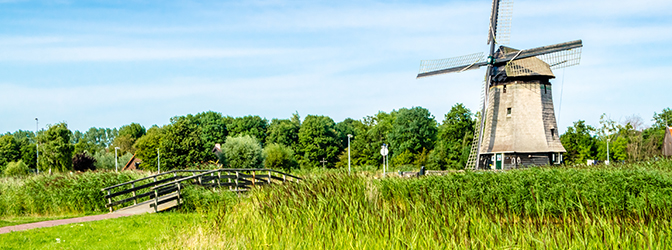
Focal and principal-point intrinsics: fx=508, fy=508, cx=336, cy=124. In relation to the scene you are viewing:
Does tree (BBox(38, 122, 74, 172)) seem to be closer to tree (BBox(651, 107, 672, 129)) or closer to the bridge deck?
the bridge deck

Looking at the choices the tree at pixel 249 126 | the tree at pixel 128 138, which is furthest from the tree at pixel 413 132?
the tree at pixel 128 138

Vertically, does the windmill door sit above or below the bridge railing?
above

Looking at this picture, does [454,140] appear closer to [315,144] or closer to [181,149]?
[315,144]

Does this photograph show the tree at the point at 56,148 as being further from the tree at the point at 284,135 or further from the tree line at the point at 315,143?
the tree at the point at 284,135

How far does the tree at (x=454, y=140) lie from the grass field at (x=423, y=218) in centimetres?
3777

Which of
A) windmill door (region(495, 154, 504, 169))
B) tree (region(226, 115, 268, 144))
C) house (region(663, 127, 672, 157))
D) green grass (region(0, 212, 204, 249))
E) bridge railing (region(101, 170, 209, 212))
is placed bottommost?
green grass (region(0, 212, 204, 249))

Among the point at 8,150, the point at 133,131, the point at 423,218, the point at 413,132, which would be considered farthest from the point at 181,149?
the point at 133,131

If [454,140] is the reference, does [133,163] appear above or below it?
below

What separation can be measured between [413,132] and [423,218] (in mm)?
53167

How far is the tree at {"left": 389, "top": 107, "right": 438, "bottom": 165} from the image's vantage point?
5972 centimetres

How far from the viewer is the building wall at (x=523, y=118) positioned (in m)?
28.7

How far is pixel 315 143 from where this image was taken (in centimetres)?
7012

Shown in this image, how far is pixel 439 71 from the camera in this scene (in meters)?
30.9

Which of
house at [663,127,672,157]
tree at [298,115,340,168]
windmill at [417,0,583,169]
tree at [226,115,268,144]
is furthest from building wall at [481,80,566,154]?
tree at [226,115,268,144]
